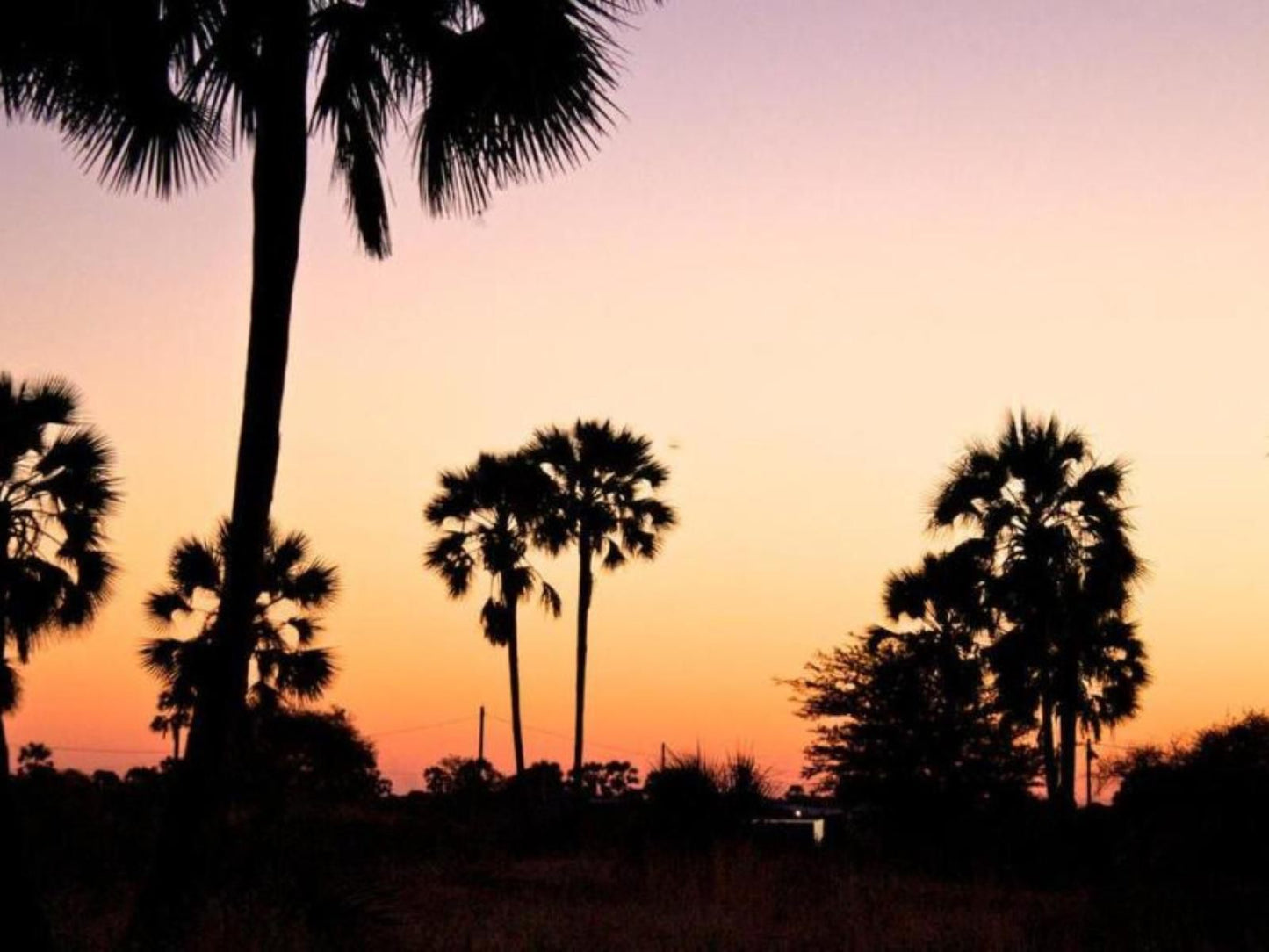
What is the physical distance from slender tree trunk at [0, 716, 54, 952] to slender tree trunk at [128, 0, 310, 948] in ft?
6.36

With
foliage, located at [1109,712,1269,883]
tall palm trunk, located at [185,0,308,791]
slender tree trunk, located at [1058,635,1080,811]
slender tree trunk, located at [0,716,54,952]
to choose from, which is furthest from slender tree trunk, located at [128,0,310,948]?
slender tree trunk, located at [1058,635,1080,811]

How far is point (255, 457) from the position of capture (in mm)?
13258

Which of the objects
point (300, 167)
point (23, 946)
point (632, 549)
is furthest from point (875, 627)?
point (23, 946)

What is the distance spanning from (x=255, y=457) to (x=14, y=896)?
4.24m

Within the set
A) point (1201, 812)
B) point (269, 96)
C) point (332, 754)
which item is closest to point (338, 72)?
point (269, 96)

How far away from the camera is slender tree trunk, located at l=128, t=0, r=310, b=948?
501 inches

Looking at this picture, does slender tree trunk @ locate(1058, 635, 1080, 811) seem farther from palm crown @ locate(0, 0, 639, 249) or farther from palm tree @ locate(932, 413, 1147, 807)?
palm crown @ locate(0, 0, 639, 249)

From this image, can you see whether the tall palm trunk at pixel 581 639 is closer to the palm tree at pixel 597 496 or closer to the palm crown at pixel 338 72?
the palm tree at pixel 597 496

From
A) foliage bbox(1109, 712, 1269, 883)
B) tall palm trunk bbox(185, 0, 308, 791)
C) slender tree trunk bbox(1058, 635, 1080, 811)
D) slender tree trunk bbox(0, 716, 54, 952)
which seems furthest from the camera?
slender tree trunk bbox(1058, 635, 1080, 811)

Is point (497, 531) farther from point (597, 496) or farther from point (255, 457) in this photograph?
point (255, 457)

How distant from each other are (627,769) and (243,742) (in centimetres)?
10361

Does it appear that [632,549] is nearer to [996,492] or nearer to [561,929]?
[996,492]

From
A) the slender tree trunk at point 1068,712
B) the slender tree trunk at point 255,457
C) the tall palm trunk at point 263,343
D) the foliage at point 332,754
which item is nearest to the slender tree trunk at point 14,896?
the slender tree trunk at point 255,457

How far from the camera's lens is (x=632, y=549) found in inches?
1828
